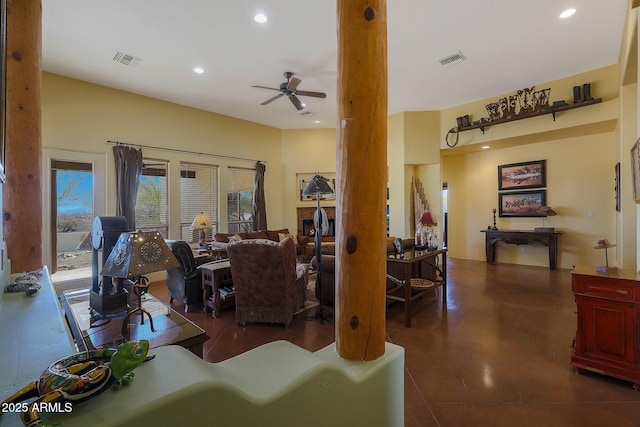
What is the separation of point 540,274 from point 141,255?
6630 millimetres

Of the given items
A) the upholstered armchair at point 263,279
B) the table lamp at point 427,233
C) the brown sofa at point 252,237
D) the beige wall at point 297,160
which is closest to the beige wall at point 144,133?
the beige wall at point 297,160

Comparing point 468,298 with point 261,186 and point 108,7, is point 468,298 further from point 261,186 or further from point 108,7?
point 108,7

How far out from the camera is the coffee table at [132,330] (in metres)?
1.50

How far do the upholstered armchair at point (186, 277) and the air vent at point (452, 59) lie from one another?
14.8 feet

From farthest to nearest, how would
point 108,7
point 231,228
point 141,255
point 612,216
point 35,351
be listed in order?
point 231,228 → point 612,216 → point 108,7 → point 141,255 → point 35,351

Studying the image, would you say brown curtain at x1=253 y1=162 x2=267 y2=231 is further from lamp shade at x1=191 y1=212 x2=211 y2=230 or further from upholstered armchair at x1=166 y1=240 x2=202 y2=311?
upholstered armchair at x1=166 y1=240 x2=202 y2=311

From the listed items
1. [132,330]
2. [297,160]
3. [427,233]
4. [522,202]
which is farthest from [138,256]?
[522,202]

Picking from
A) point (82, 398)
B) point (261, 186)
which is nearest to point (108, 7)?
point (82, 398)

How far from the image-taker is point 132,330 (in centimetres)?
164

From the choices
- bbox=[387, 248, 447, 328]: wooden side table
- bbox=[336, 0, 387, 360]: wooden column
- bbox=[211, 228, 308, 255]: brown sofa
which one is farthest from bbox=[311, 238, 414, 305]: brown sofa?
bbox=[336, 0, 387, 360]: wooden column

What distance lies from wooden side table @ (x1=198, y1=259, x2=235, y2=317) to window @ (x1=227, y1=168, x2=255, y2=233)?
3.09 metres

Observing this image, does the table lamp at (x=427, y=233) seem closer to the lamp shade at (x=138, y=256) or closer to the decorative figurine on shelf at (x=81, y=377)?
the lamp shade at (x=138, y=256)

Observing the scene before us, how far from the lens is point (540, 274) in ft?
18.1

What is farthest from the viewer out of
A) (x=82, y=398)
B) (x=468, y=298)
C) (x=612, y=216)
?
(x=612, y=216)
